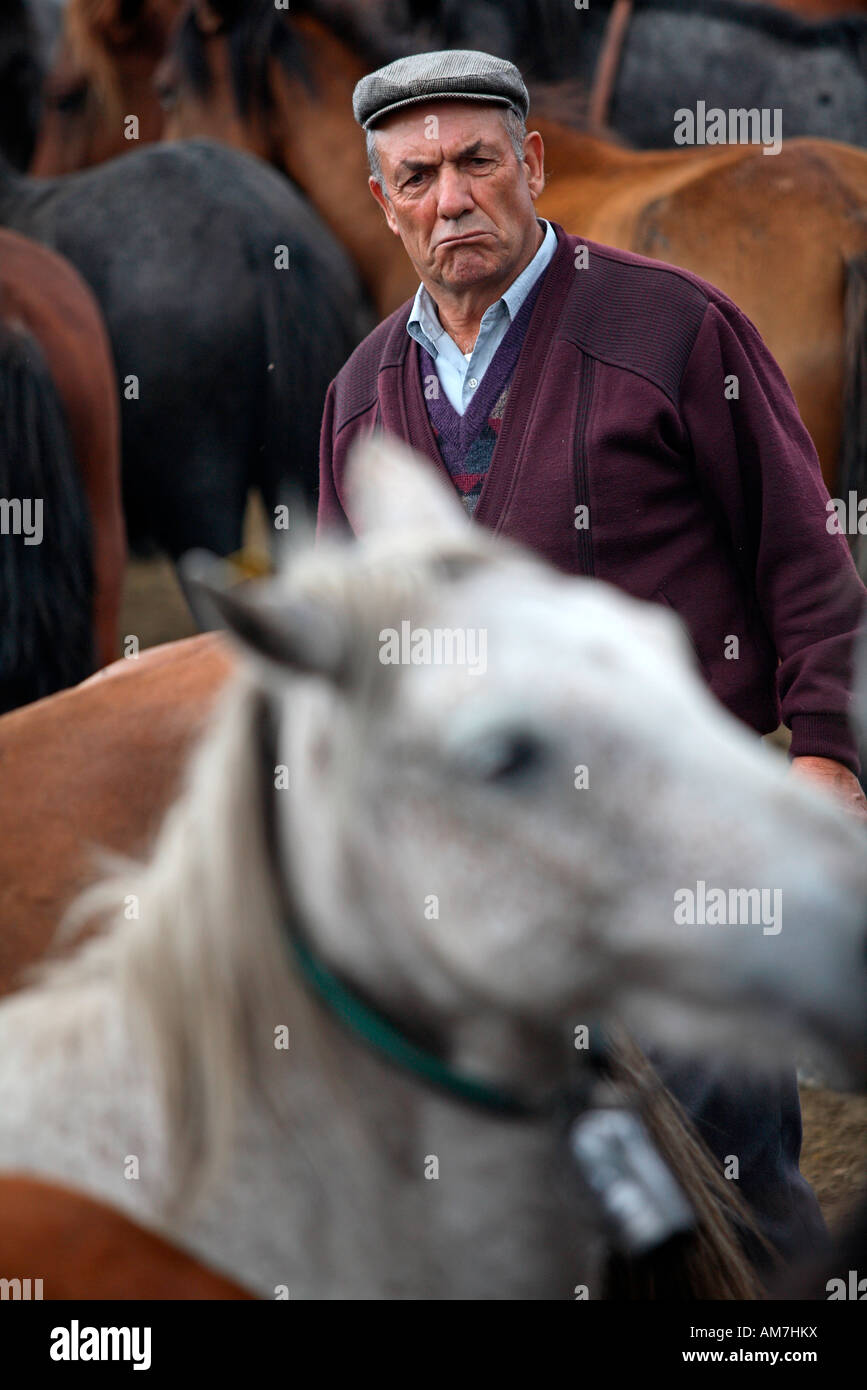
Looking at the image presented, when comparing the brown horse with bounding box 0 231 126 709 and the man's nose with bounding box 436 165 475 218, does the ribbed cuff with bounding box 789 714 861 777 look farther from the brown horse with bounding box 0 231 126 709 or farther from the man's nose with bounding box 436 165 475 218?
the brown horse with bounding box 0 231 126 709

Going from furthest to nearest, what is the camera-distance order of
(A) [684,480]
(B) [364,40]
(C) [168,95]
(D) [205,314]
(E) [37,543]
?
1. (C) [168,95]
2. (B) [364,40]
3. (D) [205,314]
4. (E) [37,543]
5. (A) [684,480]

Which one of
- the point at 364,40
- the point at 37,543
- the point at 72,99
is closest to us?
the point at 37,543

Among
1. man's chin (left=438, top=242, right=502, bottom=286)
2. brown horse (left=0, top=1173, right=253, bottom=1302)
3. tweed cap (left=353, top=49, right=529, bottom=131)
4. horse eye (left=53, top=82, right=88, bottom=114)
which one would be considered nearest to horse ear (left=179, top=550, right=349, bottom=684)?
brown horse (left=0, top=1173, right=253, bottom=1302)

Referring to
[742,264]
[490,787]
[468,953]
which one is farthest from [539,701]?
[742,264]

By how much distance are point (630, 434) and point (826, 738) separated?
41 centimetres

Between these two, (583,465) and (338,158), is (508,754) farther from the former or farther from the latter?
(338,158)

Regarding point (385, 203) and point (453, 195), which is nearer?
point (453, 195)

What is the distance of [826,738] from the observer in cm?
149

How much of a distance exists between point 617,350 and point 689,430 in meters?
0.13

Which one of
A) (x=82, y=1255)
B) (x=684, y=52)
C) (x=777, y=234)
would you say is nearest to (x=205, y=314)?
(x=777, y=234)

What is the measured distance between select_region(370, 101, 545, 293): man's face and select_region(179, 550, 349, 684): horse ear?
0.85 metres

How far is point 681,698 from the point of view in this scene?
918mm

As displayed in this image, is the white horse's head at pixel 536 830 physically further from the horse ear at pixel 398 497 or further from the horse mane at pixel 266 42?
the horse mane at pixel 266 42
